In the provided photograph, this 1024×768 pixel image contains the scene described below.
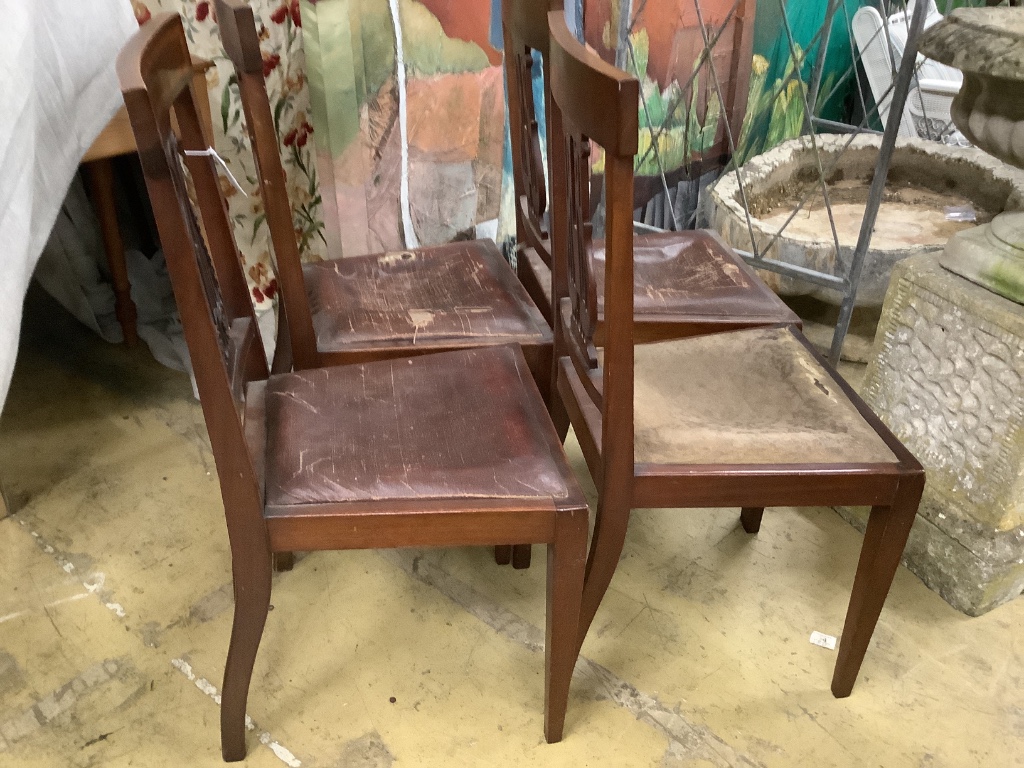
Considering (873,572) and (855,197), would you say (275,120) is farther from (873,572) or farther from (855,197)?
(855,197)

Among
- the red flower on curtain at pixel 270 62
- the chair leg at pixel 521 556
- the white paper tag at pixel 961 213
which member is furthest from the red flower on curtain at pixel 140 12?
the white paper tag at pixel 961 213

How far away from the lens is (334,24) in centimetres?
164

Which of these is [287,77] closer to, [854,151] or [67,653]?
[67,653]

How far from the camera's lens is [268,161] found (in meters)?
1.27

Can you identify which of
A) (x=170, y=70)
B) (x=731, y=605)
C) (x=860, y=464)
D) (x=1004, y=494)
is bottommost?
(x=731, y=605)

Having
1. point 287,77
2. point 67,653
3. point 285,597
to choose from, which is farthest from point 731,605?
point 287,77

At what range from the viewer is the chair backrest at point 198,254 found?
0.78 m

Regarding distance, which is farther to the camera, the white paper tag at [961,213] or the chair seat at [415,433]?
the white paper tag at [961,213]

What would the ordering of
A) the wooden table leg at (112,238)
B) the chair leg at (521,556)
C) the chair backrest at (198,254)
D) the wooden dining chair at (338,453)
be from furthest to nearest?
1. the wooden table leg at (112,238)
2. the chair leg at (521,556)
3. the wooden dining chair at (338,453)
4. the chair backrest at (198,254)

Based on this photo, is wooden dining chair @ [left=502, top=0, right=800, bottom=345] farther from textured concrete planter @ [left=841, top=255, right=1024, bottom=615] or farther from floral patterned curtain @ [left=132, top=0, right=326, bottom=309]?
floral patterned curtain @ [left=132, top=0, right=326, bottom=309]

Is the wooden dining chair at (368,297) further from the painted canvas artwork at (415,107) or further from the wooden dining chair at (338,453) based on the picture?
the painted canvas artwork at (415,107)

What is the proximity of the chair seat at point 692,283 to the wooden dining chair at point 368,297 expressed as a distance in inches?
4.6

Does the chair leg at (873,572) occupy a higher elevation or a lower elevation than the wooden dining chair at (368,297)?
lower

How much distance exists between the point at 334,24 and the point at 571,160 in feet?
2.86
